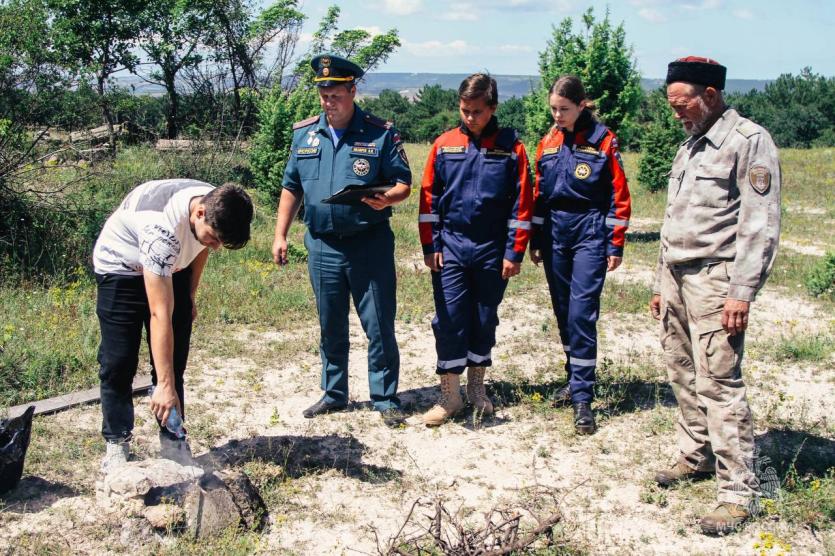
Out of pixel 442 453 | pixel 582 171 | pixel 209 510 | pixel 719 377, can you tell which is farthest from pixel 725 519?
pixel 209 510

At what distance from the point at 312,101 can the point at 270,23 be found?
850 cm

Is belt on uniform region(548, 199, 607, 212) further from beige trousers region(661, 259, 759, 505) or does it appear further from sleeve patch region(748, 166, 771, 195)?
sleeve patch region(748, 166, 771, 195)

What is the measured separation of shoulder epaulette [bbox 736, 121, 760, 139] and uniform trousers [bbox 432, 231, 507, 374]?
5.22ft

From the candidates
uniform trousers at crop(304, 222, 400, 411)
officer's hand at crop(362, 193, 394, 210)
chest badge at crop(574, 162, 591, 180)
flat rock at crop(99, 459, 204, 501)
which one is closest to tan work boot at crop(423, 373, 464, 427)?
uniform trousers at crop(304, 222, 400, 411)

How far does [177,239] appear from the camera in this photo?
3445 millimetres

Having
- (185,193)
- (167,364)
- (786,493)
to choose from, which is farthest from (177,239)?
(786,493)

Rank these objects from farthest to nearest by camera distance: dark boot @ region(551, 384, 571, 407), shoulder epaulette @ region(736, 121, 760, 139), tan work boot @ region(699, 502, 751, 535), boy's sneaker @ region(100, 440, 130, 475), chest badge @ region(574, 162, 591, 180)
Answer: dark boot @ region(551, 384, 571, 407), chest badge @ region(574, 162, 591, 180), boy's sneaker @ region(100, 440, 130, 475), tan work boot @ region(699, 502, 751, 535), shoulder epaulette @ region(736, 121, 760, 139)

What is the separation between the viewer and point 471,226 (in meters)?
4.63

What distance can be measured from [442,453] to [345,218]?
4.94ft

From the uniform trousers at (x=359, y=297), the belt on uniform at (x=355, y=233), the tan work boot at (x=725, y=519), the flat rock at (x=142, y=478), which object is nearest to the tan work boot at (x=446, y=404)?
the uniform trousers at (x=359, y=297)

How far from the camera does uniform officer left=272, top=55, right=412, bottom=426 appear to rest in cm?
459

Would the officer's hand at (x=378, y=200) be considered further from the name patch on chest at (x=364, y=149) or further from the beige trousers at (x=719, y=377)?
the beige trousers at (x=719, y=377)

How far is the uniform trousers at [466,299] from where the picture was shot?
15.3ft

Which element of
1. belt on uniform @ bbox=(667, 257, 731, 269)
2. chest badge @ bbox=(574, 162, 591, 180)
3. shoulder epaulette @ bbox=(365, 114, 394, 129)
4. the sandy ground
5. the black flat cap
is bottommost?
the sandy ground
